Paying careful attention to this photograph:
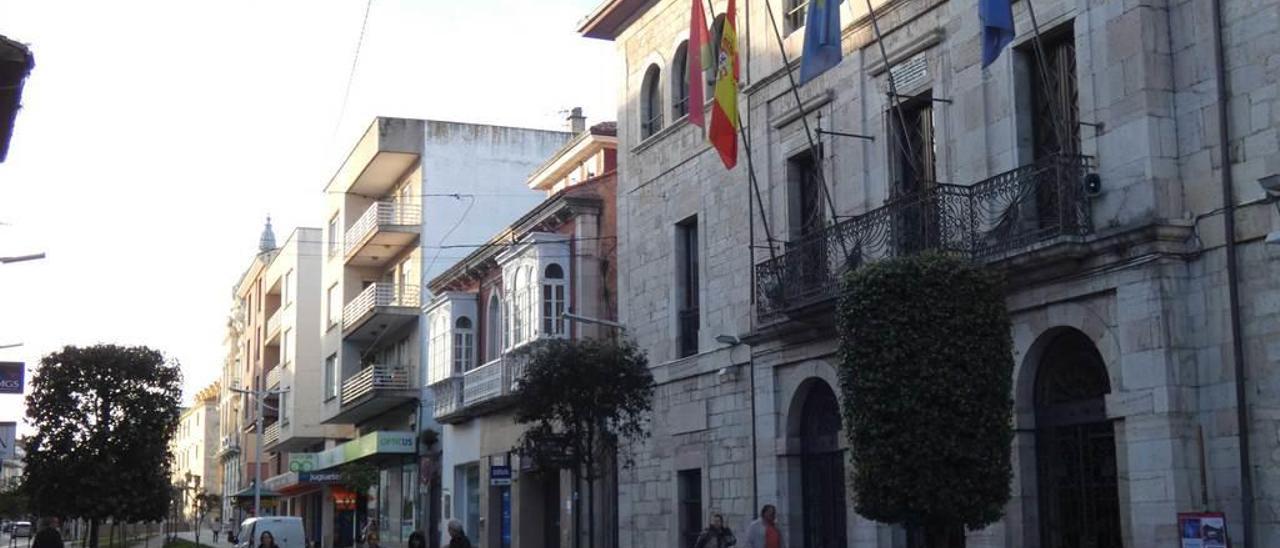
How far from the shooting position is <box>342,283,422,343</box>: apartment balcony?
161ft

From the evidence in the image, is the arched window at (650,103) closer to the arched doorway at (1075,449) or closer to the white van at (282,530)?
the white van at (282,530)

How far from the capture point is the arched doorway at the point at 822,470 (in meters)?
23.5

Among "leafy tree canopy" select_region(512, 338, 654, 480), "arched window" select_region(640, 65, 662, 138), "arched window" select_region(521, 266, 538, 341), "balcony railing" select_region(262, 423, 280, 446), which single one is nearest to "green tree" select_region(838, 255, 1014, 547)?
"leafy tree canopy" select_region(512, 338, 654, 480)

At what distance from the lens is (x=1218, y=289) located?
1625 centimetres

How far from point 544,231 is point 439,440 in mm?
11363

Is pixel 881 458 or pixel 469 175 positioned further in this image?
pixel 469 175

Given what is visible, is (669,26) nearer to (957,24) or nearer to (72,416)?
(957,24)

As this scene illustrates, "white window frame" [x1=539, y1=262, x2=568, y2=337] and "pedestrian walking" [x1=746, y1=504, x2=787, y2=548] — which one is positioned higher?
"white window frame" [x1=539, y1=262, x2=568, y2=337]

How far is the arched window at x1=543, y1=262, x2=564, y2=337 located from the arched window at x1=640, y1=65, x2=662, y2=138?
18.9 ft

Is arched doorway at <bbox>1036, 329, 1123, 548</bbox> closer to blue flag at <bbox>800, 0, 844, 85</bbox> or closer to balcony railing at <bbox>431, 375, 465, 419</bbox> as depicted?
blue flag at <bbox>800, 0, 844, 85</bbox>

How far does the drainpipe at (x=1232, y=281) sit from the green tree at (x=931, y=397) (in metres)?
2.24

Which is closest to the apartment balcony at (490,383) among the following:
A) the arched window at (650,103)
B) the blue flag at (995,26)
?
the arched window at (650,103)

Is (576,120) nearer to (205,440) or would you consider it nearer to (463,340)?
(463,340)

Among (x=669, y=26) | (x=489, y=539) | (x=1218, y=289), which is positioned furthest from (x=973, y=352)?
(x=489, y=539)
